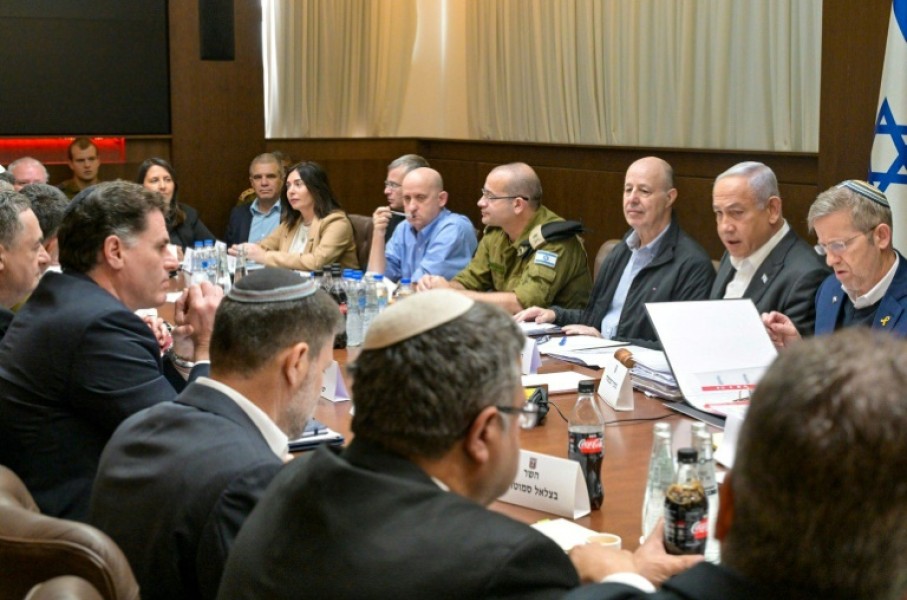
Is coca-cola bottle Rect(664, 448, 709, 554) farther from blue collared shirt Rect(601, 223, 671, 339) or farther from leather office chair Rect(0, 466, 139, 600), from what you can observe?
blue collared shirt Rect(601, 223, 671, 339)

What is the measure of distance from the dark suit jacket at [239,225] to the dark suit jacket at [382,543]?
21.7 ft

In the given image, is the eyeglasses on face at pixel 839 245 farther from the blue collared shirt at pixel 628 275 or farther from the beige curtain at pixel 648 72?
the beige curtain at pixel 648 72

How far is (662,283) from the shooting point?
4.50 m

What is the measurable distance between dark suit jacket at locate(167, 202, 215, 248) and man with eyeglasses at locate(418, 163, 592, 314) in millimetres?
2348

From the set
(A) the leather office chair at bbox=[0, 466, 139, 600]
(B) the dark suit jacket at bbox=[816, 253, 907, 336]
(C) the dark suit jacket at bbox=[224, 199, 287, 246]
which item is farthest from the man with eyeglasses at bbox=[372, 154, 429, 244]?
(A) the leather office chair at bbox=[0, 466, 139, 600]

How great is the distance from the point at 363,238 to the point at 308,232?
34cm

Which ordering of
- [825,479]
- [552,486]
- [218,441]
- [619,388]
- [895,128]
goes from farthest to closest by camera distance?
[895,128]
[619,388]
[552,486]
[218,441]
[825,479]

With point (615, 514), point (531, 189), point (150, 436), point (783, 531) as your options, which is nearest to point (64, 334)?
point (150, 436)

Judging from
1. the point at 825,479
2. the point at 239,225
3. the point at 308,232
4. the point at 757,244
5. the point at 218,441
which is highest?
the point at 825,479

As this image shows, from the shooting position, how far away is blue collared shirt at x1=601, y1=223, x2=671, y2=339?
15.2 ft

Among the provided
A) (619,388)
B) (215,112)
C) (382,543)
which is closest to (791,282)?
(619,388)

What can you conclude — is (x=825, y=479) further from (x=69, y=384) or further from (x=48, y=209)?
(x=48, y=209)

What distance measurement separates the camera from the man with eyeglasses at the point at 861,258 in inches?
136

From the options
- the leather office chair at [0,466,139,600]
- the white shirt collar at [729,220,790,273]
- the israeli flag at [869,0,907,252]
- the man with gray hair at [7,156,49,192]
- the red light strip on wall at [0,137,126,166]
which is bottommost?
the leather office chair at [0,466,139,600]
